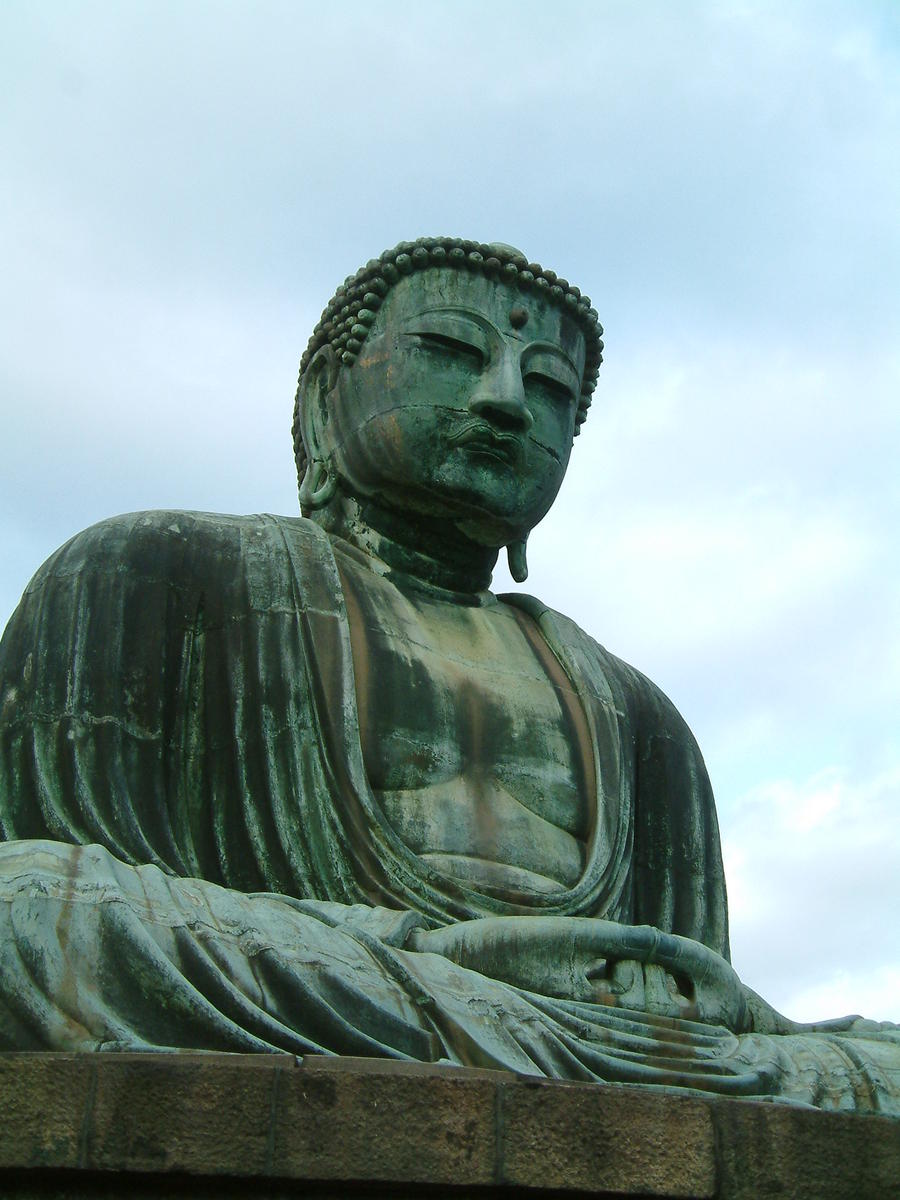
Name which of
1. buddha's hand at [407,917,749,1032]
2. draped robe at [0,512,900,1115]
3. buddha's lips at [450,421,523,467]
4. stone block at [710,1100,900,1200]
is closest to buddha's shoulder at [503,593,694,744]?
draped robe at [0,512,900,1115]

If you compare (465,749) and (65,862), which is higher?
(465,749)

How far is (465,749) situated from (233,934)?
8.00 feet

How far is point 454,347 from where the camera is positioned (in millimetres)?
9141

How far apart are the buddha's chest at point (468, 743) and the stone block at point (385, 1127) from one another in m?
2.68

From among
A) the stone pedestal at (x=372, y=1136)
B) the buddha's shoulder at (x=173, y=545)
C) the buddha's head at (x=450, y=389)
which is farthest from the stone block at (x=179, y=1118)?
the buddha's head at (x=450, y=389)

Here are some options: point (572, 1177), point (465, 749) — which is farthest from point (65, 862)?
point (465, 749)

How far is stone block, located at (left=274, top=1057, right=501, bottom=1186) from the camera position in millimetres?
5035

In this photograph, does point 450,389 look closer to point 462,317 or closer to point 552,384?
point 462,317

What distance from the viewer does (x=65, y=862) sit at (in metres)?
6.12

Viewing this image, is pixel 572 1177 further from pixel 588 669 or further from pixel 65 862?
pixel 588 669

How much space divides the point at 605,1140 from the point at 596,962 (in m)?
1.90

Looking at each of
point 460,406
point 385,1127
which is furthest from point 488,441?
point 385,1127

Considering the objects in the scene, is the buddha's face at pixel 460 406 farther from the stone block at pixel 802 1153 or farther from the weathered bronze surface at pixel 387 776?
the stone block at pixel 802 1153

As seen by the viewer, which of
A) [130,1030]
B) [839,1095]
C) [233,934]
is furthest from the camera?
[839,1095]
